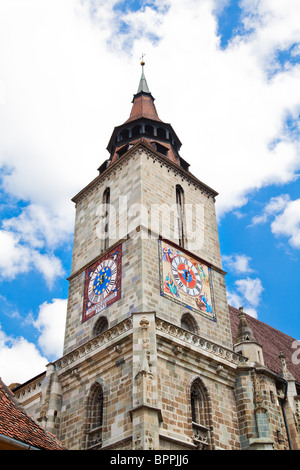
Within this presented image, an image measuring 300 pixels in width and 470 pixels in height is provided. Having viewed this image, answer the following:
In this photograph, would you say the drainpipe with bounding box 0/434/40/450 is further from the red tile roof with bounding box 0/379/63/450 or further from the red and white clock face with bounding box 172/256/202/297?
the red and white clock face with bounding box 172/256/202/297

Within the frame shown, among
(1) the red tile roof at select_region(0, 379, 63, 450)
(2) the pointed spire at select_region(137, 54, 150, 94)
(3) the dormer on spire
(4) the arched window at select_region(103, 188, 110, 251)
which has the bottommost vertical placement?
(1) the red tile roof at select_region(0, 379, 63, 450)

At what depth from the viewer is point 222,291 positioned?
21.2 m

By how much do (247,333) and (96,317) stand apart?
5364mm

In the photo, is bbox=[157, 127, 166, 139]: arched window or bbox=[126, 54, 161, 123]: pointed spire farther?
bbox=[126, 54, 161, 123]: pointed spire

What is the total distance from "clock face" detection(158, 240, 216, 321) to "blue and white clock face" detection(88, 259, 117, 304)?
183 cm

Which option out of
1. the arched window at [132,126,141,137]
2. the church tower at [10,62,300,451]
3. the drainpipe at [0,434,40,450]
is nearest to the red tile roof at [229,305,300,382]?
the church tower at [10,62,300,451]

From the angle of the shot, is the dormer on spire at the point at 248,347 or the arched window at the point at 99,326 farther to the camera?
the arched window at the point at 99,326

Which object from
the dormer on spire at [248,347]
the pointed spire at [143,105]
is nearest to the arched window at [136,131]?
the pointed spire at [143,105]

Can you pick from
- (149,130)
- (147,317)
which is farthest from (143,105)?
(147,317)

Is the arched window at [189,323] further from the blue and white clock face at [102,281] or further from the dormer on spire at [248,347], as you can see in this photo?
the blue and white clock face at [102,281]

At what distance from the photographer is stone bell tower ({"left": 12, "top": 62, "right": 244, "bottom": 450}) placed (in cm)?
1551

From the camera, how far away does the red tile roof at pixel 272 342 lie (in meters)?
23.4

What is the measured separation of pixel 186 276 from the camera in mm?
19828

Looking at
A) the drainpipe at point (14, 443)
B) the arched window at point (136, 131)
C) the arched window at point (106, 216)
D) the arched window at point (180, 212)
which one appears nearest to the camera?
the drainpipe at point (14, 443)
